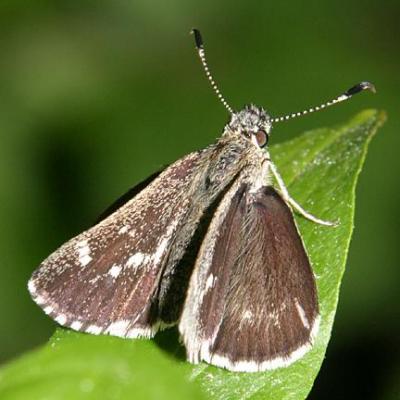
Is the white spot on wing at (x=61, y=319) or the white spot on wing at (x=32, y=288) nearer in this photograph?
the white spot on wing at (x=61, y=319)

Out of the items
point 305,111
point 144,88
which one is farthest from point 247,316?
point 144,88

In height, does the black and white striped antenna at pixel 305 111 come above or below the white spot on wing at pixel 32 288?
above

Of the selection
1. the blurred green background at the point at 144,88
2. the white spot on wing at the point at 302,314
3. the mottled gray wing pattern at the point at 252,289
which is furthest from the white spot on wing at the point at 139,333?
the blurred green background at the point at 144,88

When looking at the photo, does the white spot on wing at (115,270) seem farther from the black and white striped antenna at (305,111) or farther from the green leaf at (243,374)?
the black and white striped antenna at (305,111)

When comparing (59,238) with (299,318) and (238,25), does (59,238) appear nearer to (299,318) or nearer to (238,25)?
(238,25)

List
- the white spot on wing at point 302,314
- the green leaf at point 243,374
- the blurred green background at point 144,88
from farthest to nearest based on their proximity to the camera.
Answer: the blurred green background at point 144,88
the white spot on wing at point 302,314
the green leaf at point 243,374

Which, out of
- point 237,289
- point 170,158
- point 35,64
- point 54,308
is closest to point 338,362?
point 170,158

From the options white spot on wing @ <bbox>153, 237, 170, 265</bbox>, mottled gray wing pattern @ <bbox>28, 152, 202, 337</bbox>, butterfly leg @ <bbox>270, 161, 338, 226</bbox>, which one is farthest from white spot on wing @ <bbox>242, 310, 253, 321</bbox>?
butterfly leg @ <bbox>270, 161, 338, 226</bbox>

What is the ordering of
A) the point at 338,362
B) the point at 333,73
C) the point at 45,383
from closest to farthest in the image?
the point at 45,383
the point at 338,362
the point at 333,73
